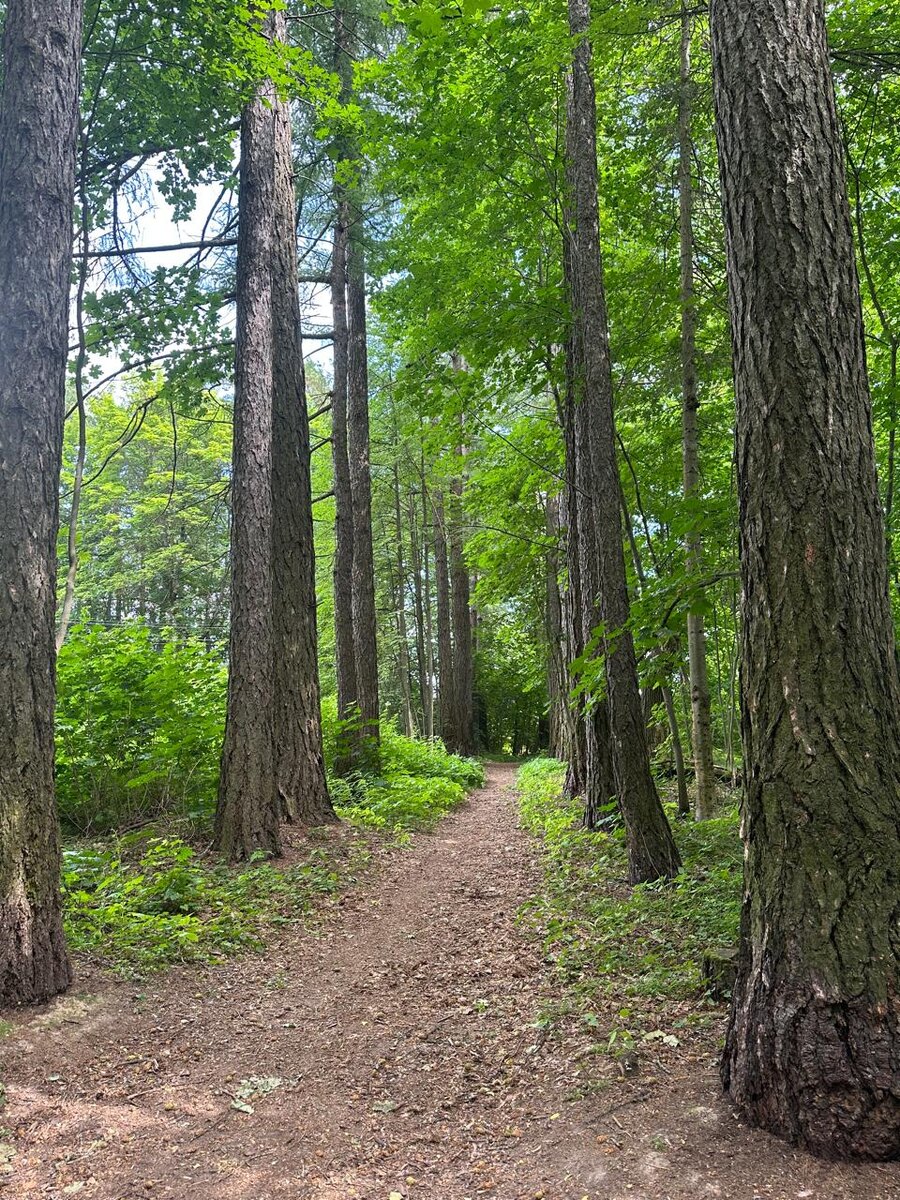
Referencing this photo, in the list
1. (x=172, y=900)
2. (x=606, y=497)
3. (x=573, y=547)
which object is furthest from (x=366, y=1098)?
(x=573, y=547)

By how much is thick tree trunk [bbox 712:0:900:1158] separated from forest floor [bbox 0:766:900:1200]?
340 millimetres

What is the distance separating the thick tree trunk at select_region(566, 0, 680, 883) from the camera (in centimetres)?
592

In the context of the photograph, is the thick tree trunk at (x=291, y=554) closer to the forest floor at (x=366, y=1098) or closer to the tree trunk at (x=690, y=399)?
the forest floor at (x=366, y=1098)

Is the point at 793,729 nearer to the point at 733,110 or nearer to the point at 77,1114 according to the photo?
the point at 733,110

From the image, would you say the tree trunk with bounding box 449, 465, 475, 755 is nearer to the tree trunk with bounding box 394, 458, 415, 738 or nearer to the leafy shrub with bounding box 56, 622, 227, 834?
the tree trunk with bounding box 394, 458, 415, 738

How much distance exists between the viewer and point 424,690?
2192 centimetres

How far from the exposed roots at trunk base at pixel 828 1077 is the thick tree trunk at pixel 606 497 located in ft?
10.8

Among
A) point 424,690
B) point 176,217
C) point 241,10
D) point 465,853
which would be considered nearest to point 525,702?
point 424,690

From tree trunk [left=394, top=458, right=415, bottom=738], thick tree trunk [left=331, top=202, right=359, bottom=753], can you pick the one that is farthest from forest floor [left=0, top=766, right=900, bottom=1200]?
tree trunk [left=394, top=458, right=415, bottom=738]

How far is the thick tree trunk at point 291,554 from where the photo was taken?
8.42m

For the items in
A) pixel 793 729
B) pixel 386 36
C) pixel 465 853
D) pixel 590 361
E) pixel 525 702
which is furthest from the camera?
pixel 525 702

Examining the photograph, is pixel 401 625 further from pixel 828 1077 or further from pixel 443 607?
pixel 828 1077

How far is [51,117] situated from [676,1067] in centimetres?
604

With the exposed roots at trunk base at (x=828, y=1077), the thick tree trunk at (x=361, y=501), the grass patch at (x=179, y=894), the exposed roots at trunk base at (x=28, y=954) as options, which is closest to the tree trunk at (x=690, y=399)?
the grass patch at (x=179, y=894)
